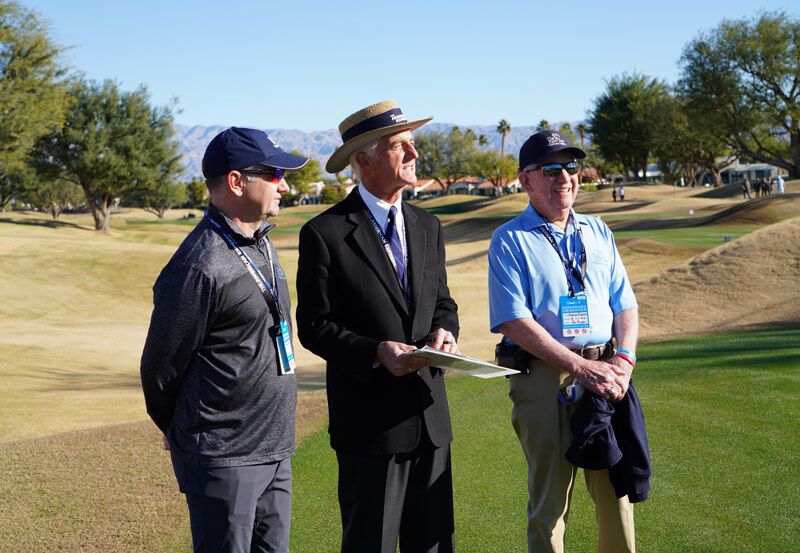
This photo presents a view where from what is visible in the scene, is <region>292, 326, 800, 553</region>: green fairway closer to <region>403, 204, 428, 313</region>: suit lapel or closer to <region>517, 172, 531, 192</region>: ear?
<region>403, 204, 428, 313</region>: suit lapel

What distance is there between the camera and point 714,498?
175 inches

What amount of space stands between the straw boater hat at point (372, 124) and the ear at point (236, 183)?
1.61 feet

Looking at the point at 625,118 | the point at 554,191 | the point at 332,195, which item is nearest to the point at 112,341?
the point at 554,191

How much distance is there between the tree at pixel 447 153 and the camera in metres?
98.4

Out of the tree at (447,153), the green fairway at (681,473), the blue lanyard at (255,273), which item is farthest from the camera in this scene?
the tree at (447,153)

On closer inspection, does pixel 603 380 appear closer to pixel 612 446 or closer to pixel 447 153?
pixel 612 446

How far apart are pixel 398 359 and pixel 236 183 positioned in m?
1.02

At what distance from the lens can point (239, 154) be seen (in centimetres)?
304

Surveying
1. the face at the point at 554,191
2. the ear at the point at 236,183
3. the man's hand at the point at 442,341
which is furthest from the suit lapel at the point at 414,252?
the ear at the point at 236,183

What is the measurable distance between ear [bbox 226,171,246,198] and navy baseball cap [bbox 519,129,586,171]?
→ 4.51 ft

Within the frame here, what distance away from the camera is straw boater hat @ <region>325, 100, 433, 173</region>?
3.26m

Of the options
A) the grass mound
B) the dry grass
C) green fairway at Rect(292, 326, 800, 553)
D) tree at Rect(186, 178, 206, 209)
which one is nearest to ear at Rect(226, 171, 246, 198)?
green fairway at Rect(292, 326, 800, 553)

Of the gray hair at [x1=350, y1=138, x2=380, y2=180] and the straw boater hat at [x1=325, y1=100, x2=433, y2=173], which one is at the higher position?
the straw boater hat at [x1=325, y1=100, x2=433, y2=173]

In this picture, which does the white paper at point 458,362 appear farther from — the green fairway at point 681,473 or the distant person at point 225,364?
the green fairway at point 681,473
